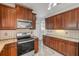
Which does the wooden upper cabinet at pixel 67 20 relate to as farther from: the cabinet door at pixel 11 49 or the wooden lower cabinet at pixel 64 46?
the cabinet door at pixel 11 49

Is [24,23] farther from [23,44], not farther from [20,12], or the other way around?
[23,44]

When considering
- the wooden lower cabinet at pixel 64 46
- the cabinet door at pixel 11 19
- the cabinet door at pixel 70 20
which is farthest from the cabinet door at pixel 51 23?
the cabinet door at pixel 11 19

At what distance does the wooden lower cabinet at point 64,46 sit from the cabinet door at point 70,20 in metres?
0.50

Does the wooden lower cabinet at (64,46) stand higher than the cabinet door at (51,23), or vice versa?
the cabinet door at (51,23)

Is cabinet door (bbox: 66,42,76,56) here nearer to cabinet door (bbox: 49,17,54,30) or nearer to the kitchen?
the kitchen

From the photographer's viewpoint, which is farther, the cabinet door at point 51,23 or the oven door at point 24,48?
the cabinet door at point 51,23

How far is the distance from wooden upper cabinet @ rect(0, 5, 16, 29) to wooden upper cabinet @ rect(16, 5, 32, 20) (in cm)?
16

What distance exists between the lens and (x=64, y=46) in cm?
312

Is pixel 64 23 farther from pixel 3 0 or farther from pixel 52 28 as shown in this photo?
pixel 3 0

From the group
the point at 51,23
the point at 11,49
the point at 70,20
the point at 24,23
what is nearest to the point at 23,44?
the point at 11,49

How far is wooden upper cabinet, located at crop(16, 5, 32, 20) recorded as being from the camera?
2.79 metres

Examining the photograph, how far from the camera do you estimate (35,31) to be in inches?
139

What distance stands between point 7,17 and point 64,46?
1.94 meters

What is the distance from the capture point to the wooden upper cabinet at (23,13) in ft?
9.16
